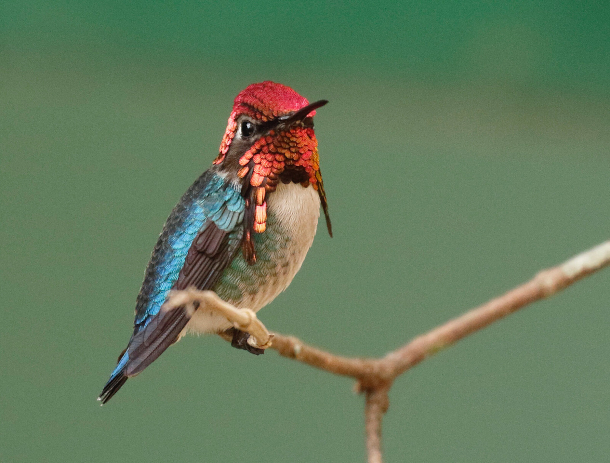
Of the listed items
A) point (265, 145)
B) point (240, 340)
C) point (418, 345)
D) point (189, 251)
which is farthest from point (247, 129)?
point (418, 345)

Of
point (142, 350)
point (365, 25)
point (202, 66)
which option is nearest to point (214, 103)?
point (202, 66)

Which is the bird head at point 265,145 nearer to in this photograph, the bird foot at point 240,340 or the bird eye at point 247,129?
the bird eye at point 247,129

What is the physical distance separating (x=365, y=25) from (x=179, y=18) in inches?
14.9

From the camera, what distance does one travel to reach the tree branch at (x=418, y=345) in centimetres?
83

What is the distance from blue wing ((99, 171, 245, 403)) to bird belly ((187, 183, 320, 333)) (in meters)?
0.03

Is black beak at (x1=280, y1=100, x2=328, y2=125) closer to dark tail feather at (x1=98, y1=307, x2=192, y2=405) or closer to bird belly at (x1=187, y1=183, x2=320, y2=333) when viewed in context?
bird belly at (x1=187, y1=183, x2=320, y2=333)

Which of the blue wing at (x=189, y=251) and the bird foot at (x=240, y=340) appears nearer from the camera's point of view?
the blue wing at (x=189, y=251)

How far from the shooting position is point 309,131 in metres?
0.66

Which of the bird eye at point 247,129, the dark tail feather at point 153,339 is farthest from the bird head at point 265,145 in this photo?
the dark tail feather at point 153,339

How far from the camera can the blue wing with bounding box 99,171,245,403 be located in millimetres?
654

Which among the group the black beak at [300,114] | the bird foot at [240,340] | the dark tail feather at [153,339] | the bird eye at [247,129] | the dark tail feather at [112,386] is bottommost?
the dark tail feather at [112,386]

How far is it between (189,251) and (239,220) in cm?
6

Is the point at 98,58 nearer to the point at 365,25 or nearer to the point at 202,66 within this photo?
the point at 202,66

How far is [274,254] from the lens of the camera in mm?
713
